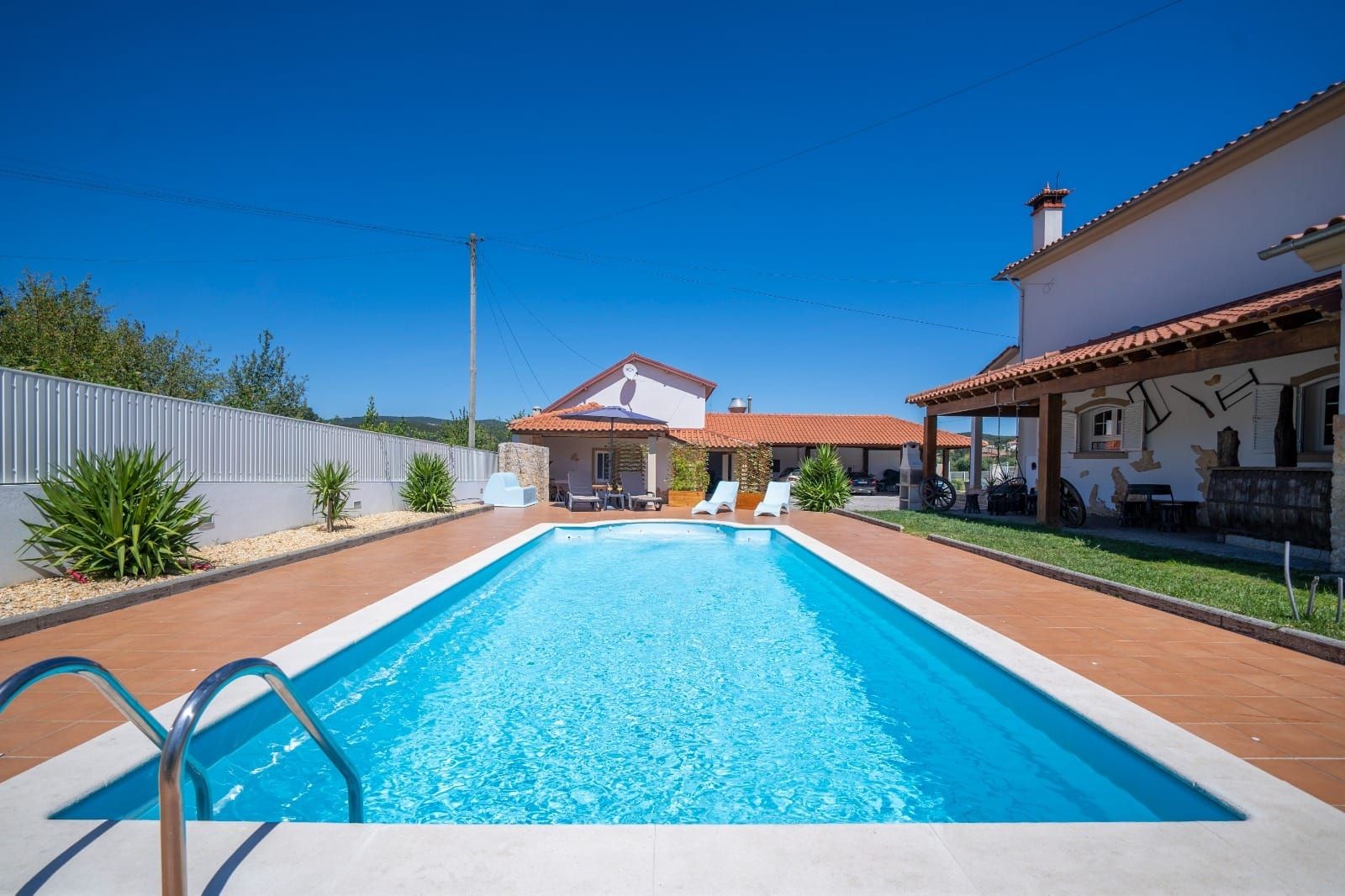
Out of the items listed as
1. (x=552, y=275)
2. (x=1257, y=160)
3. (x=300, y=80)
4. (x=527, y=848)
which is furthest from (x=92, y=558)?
(x=552, y=275)

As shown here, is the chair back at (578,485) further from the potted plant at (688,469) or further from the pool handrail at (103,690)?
the pool handrail at (103,690)

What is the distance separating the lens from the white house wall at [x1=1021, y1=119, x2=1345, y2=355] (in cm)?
980

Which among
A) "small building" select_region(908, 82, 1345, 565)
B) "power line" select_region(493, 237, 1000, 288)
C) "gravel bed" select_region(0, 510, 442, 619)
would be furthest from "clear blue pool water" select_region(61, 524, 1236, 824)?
"power line" select_region(493, 237, 1000, 288)

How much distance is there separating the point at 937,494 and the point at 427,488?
1262cm

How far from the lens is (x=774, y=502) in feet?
53.1

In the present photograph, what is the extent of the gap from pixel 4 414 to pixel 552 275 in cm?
2245

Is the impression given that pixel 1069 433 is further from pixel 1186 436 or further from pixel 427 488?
pixel 427 488

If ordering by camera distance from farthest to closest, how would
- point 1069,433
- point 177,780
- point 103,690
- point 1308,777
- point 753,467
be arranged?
point 753,467, point 1069,433, point 1308,777, point 103,690, point 177,780

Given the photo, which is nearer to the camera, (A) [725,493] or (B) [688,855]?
(B) [688,855]

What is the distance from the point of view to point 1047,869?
2080mm

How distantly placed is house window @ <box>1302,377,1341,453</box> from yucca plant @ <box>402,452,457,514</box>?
16.2 meters

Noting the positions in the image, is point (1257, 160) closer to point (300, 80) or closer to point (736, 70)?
point (736, 70)

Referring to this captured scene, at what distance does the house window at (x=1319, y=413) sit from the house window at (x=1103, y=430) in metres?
3.92

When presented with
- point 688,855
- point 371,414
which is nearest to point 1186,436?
point 688,855
